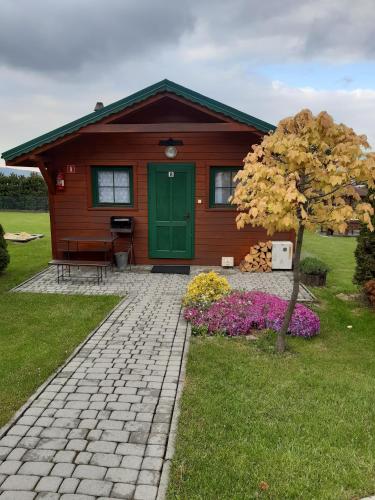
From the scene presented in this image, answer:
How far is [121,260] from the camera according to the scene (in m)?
9.73

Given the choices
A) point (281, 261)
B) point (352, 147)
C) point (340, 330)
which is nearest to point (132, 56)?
point (281, 261)

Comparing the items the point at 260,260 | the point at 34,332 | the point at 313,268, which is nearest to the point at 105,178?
the point at 260,260

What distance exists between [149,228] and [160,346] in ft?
17.6

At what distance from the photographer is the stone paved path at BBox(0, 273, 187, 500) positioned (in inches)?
104

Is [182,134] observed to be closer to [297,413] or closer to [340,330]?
[340,330]

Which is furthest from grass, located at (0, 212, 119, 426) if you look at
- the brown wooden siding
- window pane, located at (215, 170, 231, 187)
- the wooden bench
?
window pane, located at (215, 170, 231, 187)

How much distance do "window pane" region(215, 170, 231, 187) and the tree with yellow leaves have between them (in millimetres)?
5219

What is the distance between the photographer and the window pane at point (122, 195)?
32.9ft

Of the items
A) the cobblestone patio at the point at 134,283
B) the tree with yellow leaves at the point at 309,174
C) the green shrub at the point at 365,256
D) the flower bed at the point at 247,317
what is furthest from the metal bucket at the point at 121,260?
the tree with yellow leaves at the point at 309,174

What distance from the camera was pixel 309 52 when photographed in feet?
28.8

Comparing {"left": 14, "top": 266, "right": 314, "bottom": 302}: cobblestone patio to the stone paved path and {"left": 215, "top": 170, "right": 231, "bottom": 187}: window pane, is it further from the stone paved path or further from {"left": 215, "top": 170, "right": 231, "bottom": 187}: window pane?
the stone paved path

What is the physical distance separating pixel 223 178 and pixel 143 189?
2.13m

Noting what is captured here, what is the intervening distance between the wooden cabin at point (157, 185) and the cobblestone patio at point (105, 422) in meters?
4.25

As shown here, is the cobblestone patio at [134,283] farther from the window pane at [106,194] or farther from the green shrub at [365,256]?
the window pane at [106,194]
